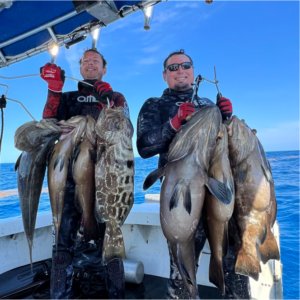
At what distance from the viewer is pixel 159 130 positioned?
7.35ft

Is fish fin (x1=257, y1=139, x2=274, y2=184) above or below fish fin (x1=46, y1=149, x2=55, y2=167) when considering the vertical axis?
below

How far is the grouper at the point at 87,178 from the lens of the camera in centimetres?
232

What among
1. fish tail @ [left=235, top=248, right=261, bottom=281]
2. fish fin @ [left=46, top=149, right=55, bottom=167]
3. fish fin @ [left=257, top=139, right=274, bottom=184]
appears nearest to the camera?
fish tail @ [left=235, top=248, right=261, bottom=281]

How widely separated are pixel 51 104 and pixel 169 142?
Result: 138cm

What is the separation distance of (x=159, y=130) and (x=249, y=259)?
4.32ft

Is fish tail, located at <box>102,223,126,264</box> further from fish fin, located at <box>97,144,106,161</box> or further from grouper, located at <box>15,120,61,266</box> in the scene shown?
grouper, located at <box>15,120,61,266</box>

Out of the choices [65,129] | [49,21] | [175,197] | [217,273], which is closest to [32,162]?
[65,129]

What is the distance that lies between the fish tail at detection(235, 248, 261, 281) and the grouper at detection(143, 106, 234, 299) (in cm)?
38

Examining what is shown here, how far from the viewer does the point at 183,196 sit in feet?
5.82

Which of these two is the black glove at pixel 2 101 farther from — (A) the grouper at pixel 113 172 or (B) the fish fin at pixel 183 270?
(B) the fish fin at pixel 183 270

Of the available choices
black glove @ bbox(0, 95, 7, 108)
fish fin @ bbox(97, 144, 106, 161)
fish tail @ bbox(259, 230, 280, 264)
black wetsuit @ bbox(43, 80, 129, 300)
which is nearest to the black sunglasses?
black wetsuit @ bbox(43, 80, 129, 300)

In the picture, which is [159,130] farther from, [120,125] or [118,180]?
[118,180]

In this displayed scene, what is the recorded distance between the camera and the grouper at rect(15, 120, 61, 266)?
2418 millimetres

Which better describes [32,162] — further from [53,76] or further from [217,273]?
[217,273]
